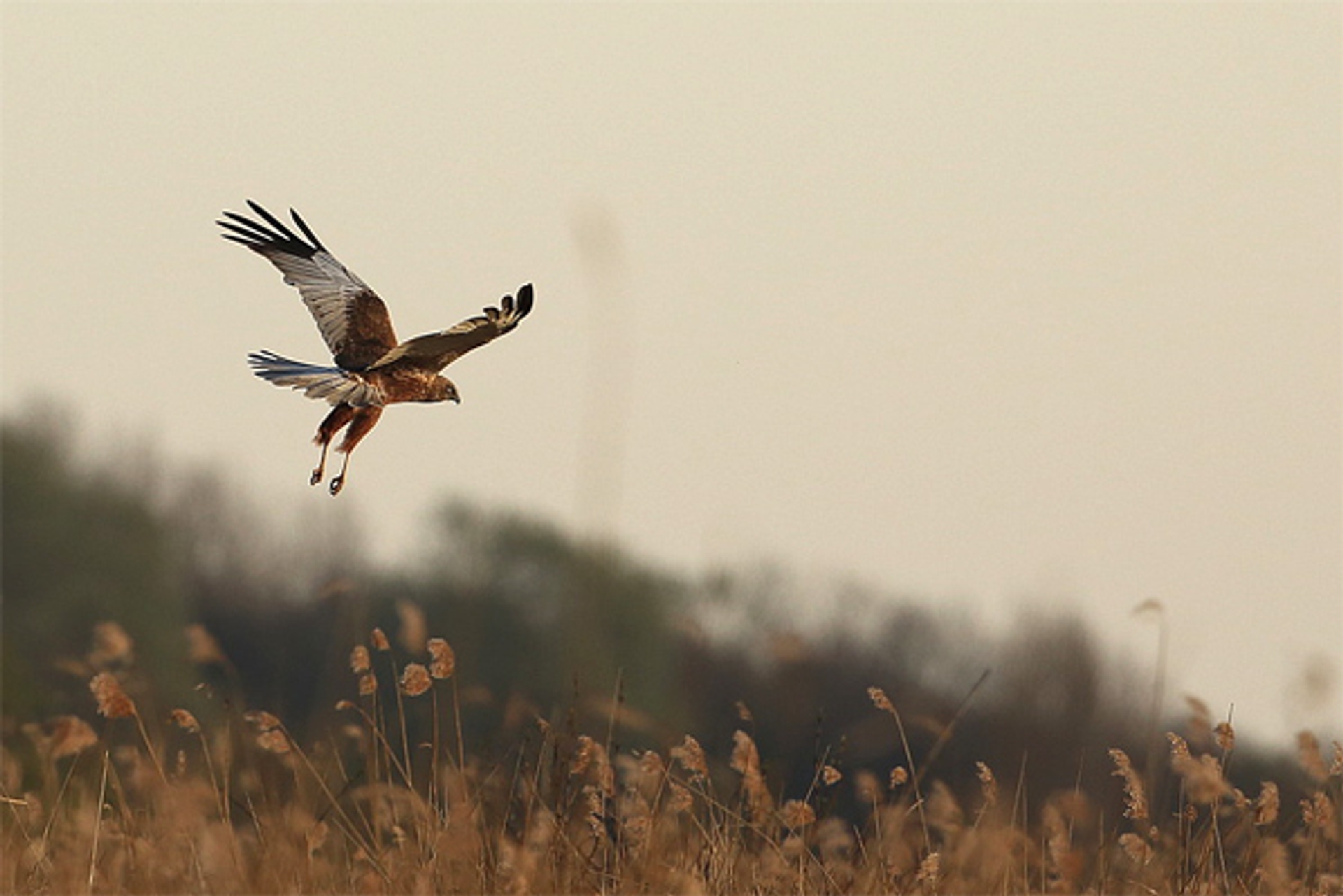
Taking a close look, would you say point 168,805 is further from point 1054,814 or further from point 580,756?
point 1054,814

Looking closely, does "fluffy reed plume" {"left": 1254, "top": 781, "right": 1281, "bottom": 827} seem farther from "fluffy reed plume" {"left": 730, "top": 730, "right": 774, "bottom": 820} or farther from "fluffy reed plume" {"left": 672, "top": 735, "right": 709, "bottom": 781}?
"fluffy reed plume" {"left": 672, "top": 735, "right": 709, "bottom": 781}

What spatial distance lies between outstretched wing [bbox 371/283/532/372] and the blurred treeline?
21.8 metres

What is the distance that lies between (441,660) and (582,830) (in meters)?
0.83

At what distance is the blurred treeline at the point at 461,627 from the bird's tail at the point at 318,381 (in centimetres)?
2190

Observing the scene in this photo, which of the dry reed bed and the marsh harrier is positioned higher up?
the marsh harrier

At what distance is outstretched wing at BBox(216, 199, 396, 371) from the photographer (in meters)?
5.87

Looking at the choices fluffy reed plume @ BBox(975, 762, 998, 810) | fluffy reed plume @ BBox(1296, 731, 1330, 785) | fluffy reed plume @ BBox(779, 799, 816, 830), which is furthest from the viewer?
fluffy reed plume @ BBox(1296, 731, 1330, 785)

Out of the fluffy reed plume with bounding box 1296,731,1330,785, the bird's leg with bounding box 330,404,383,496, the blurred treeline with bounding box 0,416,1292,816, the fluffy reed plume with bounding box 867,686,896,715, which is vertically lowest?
the blurred treeline with bounding box 0,416,1292,816

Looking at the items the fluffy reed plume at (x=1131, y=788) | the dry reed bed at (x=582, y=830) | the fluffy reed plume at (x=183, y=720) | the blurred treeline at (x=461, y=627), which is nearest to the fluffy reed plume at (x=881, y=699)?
the dry reed bed at (x=582, y=830)

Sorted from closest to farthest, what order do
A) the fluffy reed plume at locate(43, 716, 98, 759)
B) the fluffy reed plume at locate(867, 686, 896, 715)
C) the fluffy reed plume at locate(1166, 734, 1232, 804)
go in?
the fluffy reed plume at locate(1166, 734, 1232, 804) < the fluffy reed plume at locate(867, 686, 896, 715) < the fluffy reed plume at locate(43, 716, 98, 759)

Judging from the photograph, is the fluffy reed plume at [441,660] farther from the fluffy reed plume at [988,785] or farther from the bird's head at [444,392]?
the fluffy reed plume at [988,785]

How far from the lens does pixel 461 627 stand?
31.0 m

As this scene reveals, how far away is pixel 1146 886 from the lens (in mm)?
6258

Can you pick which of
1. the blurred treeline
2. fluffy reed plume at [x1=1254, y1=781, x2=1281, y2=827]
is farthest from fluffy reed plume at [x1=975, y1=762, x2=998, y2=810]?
the blurred treeline
